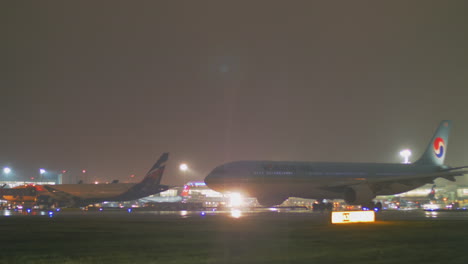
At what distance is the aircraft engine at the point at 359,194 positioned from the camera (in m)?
55.0

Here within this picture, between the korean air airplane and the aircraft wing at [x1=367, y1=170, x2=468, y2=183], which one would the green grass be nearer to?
the aircraft wing at [x1=367, y1=170, x2=468, y2=183]

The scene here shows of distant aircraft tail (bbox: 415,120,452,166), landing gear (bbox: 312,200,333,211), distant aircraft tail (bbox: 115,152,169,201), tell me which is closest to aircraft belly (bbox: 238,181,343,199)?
landing gear (bbox: 312,200,333,211)

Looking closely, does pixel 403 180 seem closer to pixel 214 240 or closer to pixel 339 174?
pixel 339 174

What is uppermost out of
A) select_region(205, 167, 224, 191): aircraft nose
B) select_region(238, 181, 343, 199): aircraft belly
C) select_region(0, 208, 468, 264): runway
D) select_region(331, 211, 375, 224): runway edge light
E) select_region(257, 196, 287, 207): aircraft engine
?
select_region(205, 167, 224, 191): aircraft nose

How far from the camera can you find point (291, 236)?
25391mm

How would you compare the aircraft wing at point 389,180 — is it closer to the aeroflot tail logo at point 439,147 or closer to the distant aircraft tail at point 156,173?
the aeroflot tail logo at point 439,147

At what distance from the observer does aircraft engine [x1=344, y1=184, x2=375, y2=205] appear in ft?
180

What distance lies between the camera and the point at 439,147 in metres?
69.4

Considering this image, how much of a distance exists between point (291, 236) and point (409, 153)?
7940 cm

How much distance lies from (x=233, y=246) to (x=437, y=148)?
55609 millimetres

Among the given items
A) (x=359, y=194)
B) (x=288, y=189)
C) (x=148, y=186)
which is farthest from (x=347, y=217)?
(x=148, y=186)

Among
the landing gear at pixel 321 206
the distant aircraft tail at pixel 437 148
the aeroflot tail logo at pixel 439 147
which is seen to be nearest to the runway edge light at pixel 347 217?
the landing gear at pixel 321 206

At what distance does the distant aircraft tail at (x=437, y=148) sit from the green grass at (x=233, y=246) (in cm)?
4163

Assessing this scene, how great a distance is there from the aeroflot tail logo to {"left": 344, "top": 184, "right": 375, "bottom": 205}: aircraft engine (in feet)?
59.8
